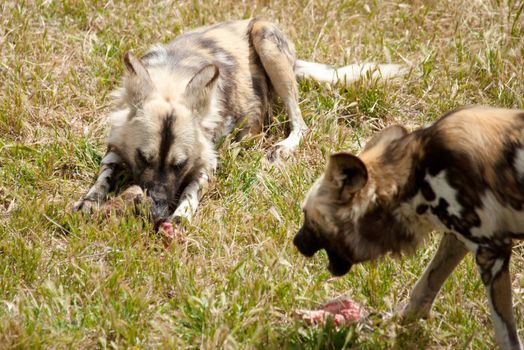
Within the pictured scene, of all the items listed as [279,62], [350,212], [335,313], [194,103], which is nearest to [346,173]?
[350,212]

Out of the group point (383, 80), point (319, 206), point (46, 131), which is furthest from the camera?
point (383, 80)

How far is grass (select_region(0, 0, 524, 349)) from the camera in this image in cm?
353

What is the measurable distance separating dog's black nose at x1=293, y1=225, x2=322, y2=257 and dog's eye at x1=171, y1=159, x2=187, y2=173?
1.53 metres

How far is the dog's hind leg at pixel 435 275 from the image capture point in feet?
11.9

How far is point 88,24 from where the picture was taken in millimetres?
6402

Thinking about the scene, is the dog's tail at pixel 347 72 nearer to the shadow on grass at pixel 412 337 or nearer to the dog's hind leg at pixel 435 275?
the dog's hind leg at pixel 435 275

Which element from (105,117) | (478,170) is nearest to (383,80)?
(105,117)

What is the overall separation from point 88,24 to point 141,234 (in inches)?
107

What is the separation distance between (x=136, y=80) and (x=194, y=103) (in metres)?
0.37

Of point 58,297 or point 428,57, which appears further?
point 428,57

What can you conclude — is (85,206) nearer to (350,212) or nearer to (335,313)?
(335,313)

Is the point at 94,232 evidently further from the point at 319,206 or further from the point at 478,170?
the point at 478,170

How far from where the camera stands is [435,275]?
3.65 metres

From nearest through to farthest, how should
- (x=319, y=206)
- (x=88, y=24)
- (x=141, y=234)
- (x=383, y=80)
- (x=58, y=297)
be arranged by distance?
(x=319, y=206) < (x=58, y=297) < (x=141, y=234) < (x=383, y=80) < (x=88, y=24)
